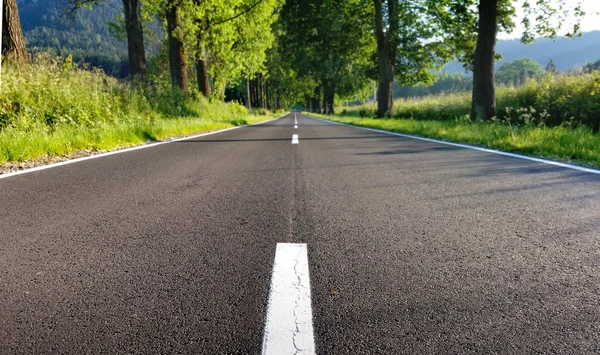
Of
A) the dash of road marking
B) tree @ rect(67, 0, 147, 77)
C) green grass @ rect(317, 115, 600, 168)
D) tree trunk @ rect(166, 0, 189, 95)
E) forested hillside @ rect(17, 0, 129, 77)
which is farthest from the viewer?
forested hillside @ rect(17, 0, 129, 77)

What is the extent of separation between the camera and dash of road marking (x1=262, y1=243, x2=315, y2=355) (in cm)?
133

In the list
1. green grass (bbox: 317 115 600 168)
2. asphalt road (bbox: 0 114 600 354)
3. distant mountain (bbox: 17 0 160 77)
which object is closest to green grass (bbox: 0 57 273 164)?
asphalt road (bbox: 0 114 600 354)

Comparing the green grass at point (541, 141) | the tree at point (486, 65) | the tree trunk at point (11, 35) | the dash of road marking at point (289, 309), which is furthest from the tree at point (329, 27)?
the dash of road marking at point (289, 309)

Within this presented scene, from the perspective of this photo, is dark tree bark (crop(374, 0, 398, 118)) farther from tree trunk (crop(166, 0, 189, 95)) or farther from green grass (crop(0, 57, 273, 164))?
green grass (crop(0, 57, 273, 164))

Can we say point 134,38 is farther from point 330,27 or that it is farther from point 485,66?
point 485,66

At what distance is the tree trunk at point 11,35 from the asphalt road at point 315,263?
5989 millimetres

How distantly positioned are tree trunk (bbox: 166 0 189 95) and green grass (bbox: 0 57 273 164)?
4.96 metres

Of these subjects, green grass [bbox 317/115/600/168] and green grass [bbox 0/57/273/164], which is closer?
green grass [bbox 317/115/600/168]

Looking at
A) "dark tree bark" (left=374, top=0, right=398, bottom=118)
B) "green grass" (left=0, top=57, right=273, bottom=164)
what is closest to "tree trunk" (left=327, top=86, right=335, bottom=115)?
"dark tree bark" (left=374, top=0, right=398, bottom=118)

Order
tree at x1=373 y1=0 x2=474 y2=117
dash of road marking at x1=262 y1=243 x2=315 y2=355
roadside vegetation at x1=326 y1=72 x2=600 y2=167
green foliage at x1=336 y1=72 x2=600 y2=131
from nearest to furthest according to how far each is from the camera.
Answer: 1. dash of road marking at x1=262 y1=243 x2=315 y2=355
2. roadside vegetation at x1=326 y1=72 x2=600 y2=167
3. green foliage at x1=336 y1=72 x2=600 y2=131
4. tree at x1=373 y1=0 x2=474 y2=117

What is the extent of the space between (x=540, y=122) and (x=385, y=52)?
12851 mm

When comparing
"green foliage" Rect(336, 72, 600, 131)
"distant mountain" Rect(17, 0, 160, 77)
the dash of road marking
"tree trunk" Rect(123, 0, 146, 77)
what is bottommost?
the dash of road marking

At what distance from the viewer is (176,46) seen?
16.4m

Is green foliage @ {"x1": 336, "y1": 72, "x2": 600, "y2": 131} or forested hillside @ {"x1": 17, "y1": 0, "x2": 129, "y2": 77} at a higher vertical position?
forested hillside @ {"x1": 17, "y1": 0, "x2": 129, "y2": 77}
